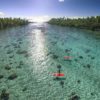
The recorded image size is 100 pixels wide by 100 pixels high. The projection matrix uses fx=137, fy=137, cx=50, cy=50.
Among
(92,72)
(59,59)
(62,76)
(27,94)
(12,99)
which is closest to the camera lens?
(12,99)

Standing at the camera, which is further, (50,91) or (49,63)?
(49,63)

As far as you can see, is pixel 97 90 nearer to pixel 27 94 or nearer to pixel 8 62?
pixel 27 94

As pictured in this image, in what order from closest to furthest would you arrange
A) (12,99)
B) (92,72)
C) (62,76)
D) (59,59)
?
(12,99), (62,76), (92,72), (59,59)

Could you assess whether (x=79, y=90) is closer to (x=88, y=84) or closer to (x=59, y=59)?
(x=88, y=84)

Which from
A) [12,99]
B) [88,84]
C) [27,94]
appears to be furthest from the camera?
[88,84]

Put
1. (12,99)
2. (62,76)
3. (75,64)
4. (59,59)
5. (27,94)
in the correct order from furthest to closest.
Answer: (59,59) → (75,64) → (62,76) → (27,94) → (12,99)

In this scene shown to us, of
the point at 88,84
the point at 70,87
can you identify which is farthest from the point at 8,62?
the point at 88,84

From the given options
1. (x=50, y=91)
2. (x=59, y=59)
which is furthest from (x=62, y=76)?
(x=59, y=59)

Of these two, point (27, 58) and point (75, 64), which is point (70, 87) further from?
point (27, 58)

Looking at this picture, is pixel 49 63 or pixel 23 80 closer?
pixel 23 80
